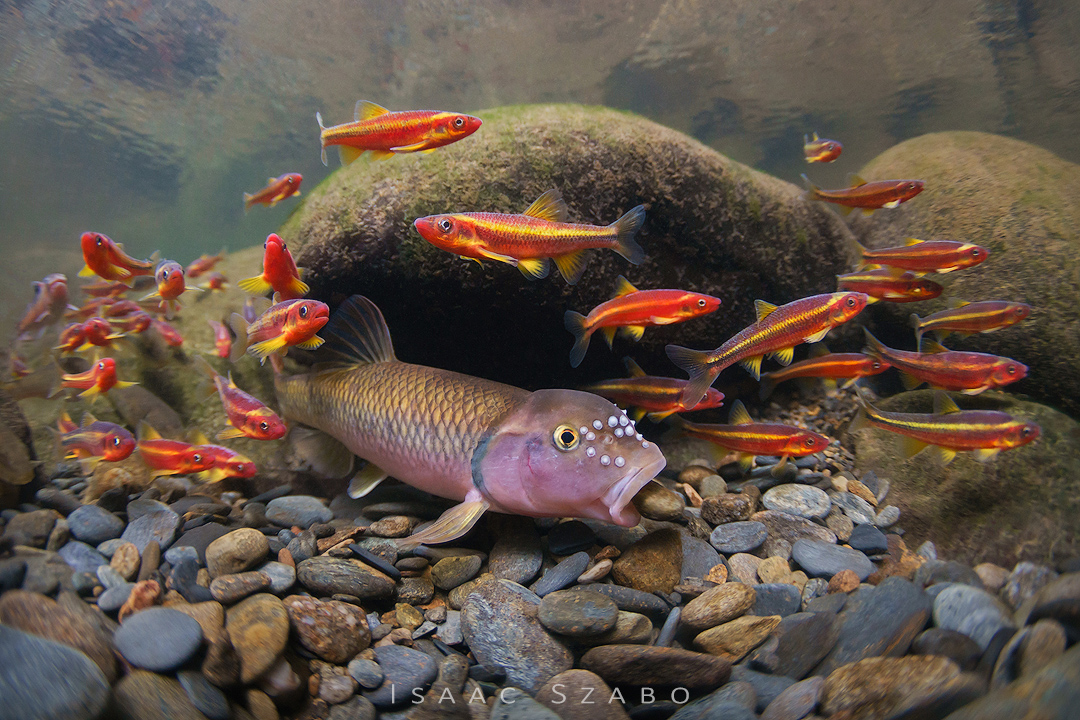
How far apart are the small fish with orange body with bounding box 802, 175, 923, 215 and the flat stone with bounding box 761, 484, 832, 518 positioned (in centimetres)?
277

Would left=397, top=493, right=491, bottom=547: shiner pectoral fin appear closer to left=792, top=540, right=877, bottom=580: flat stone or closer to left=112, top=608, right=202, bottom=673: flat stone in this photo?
left=112, top=608, right=202, bottom=673: flat stone

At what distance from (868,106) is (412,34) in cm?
2289

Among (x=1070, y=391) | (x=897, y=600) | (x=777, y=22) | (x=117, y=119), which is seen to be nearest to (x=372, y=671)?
(x=897, y=600)

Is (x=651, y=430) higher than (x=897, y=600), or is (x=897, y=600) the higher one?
(x=897, y=600)

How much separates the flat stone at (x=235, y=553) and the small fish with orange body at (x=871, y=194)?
5.36 m

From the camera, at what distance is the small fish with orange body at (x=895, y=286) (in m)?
3.59

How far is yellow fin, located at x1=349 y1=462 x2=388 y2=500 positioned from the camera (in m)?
3.08

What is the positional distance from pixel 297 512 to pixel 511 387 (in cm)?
172

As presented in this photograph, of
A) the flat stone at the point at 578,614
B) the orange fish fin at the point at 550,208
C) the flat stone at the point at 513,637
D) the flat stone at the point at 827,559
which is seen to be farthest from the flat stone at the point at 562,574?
the orange fish fin at the point at 550,208

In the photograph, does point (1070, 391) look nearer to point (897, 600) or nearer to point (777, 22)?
point (897, 600)

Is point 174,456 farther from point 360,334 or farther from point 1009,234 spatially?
point 1009,234

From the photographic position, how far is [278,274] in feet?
10.2

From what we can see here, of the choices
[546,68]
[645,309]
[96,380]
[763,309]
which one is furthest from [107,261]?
[546,68]

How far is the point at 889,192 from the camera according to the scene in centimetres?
A: 403
